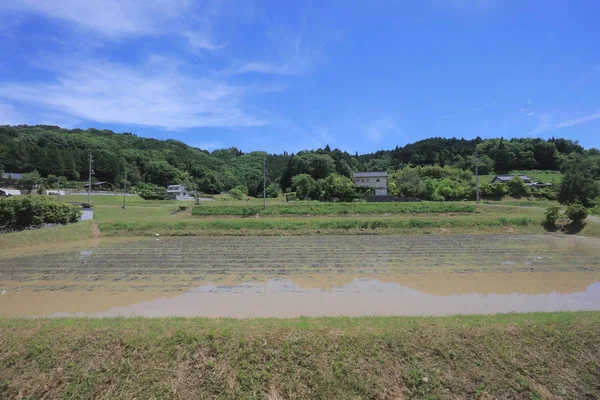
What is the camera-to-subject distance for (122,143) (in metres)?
99.3

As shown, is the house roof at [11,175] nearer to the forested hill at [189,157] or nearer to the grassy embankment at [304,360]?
the forested hill at [189,157]

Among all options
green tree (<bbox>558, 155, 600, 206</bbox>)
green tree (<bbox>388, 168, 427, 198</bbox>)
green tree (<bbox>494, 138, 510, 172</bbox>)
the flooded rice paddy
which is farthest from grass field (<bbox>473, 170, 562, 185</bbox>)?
the flooded rice paddy

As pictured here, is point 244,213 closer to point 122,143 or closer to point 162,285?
point 162,285

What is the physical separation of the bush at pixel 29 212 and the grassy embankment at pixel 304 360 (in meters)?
23.1

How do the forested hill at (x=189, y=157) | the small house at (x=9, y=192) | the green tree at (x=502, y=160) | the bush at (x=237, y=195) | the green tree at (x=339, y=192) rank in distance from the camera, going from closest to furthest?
the small house at (x=9, y=192) → the green tree at (x=339, y=192) → the forested hill at (x=189, y=157) → the bush at (x=237, y=195) → the green tree at (x=502, y=160)

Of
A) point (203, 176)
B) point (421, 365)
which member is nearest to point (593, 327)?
point (421, 365)

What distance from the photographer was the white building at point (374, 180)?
62969 mm

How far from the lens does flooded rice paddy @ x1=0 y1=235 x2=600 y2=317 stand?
8273 millimetres

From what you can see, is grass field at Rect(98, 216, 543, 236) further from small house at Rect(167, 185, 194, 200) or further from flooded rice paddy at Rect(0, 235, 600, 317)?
small house at Rect(167, 185, 194, 200)

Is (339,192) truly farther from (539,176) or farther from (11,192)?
(11,192)

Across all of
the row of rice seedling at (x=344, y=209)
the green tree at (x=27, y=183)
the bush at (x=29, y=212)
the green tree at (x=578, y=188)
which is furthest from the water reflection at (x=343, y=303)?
the green tree at (x=27, y=183)

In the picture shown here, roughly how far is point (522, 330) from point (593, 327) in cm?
131

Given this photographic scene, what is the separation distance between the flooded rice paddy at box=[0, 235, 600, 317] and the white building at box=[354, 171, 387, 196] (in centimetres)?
4436

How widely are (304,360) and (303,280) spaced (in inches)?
252
